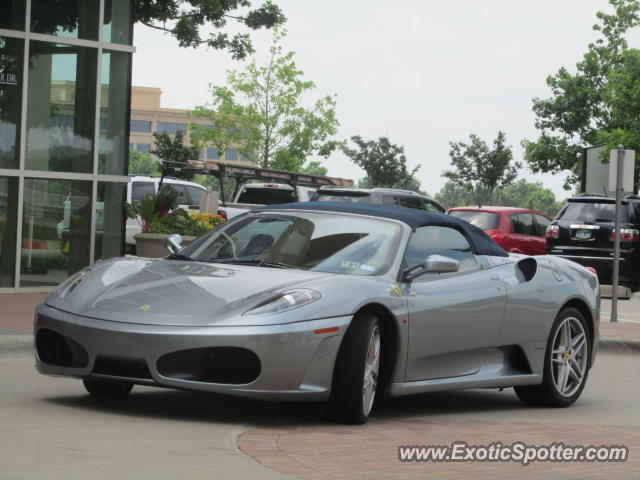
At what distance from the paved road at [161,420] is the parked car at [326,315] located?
0.24 metres

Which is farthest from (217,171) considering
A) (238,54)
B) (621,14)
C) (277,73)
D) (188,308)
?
(621,14)

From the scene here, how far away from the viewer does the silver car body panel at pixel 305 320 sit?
688cm

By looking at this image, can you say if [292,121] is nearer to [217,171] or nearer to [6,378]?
[217,171]

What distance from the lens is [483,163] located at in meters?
61.7

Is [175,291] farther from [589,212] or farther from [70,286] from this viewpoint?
[589,212]

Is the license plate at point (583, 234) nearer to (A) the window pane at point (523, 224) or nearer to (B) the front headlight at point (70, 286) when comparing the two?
(A) the window pane at point (523, 224)

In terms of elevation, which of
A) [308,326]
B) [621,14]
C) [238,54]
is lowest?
[308,326]

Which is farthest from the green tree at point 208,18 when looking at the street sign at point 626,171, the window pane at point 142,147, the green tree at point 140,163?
the window pane at point 142,147

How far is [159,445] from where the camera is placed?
617cm

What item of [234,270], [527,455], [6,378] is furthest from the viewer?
[6,378]

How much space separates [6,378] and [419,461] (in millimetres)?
3975

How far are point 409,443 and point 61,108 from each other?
11878mm

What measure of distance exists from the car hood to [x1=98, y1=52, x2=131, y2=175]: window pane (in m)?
10.4

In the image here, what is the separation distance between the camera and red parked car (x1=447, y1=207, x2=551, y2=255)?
25.2 meters
